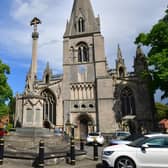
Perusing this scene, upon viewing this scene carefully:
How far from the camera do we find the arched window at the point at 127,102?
112 ft

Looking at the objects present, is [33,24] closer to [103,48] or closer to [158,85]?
[158,85]

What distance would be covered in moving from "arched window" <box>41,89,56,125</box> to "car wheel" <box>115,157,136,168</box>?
2759 centimetres

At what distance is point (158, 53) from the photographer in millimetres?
20203

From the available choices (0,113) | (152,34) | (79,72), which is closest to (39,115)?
(0,113)

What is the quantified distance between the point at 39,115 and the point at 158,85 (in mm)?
13071

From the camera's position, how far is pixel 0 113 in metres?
24.3

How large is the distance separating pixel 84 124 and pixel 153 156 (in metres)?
27.9

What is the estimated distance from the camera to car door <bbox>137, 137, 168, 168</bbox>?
7.41 m

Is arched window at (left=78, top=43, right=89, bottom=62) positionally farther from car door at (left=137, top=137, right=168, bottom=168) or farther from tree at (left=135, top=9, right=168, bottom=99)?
car door at (left=137, top=137, right=168, bottom=168)

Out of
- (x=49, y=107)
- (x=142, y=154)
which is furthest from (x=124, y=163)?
(x=49, y=107)

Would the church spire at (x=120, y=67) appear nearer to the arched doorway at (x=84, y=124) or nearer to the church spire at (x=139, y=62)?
the church spire at (x=139, y=62)

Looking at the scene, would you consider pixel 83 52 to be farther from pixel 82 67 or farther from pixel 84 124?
pixel 84 124

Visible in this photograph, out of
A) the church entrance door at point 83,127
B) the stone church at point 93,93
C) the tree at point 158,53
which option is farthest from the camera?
the church entrance door at point 83,127

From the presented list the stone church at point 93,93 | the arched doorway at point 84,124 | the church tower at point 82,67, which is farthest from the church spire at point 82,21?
the arched doorway at point 84,124
